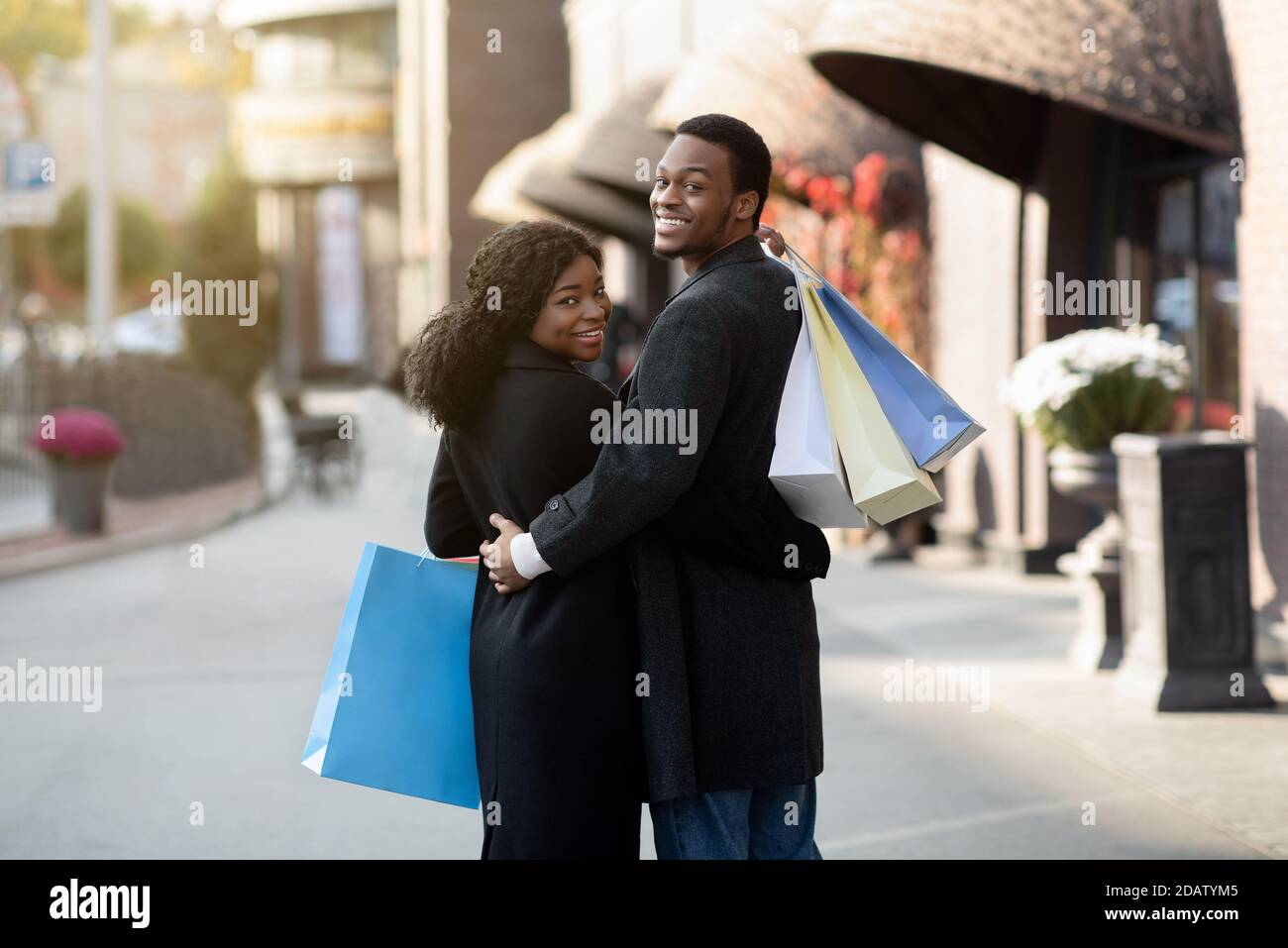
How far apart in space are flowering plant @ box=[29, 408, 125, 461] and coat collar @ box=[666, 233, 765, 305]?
12732 mm

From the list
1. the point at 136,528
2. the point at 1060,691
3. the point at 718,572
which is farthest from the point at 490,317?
the point at 136,528

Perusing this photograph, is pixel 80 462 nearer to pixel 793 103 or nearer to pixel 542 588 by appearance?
pixel 793 103

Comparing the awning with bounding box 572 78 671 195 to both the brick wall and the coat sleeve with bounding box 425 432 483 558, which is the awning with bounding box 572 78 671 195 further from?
the coat sleeve with bounding box 425 432 483 558

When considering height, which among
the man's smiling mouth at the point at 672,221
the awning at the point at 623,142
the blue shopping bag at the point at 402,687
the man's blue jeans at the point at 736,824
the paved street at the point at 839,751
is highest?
the awning at the point at 623,142

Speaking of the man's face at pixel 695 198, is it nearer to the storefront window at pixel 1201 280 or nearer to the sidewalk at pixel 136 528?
the storefront window at pixel 1201 280

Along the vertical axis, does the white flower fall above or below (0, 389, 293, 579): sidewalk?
above

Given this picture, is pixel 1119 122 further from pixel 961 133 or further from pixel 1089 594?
pixel 1089 594

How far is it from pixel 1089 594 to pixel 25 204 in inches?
553

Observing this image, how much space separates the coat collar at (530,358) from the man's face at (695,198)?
1.12 ft

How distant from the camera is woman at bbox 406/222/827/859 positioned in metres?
3.47

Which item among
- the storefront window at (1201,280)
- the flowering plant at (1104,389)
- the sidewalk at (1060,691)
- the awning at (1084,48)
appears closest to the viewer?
the sidewalk at (1060,691)

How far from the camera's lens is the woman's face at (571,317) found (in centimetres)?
355

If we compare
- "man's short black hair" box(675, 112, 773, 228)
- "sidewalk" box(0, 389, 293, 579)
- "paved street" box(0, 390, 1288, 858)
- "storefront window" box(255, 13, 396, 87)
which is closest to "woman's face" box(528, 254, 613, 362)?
"man's short black hair" box(675, 112, 773, 228)

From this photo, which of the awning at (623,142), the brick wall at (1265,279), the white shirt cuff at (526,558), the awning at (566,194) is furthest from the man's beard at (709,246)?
the awning at (566,194)
